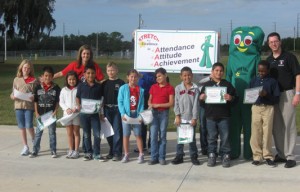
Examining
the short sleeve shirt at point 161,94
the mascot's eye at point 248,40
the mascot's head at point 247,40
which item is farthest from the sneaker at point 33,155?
the mascot's eye at point 248,40

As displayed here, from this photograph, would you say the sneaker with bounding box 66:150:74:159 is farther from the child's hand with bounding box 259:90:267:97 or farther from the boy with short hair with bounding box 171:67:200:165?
the child's hand with bounding box 259:90:267:97

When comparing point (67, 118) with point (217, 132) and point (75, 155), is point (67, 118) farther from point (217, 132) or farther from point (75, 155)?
point (217, 132)

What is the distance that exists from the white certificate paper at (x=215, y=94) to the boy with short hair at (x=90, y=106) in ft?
5.71

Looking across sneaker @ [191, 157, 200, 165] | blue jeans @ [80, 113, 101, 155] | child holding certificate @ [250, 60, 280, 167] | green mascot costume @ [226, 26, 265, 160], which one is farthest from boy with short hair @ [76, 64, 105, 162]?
child holding certificate @ [250, 60, 280, 167]

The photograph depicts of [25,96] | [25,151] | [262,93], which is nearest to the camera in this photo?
[262,93]

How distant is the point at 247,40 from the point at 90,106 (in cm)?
269

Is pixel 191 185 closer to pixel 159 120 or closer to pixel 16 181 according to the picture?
pixel 159 120

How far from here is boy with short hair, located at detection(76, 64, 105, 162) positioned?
23.8ft

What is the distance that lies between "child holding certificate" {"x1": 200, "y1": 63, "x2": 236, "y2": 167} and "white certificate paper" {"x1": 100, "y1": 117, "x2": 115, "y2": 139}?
5.14 ft

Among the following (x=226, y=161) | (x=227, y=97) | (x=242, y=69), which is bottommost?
(x=226, y=161)

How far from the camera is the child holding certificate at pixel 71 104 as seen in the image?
744 cm

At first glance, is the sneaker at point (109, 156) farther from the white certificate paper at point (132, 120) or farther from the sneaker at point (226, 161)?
the sneaker at point (226, 161)

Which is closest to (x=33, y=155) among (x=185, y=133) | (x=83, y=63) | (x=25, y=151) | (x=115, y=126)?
(x=25, y=151)

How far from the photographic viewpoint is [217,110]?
6.89 metres
